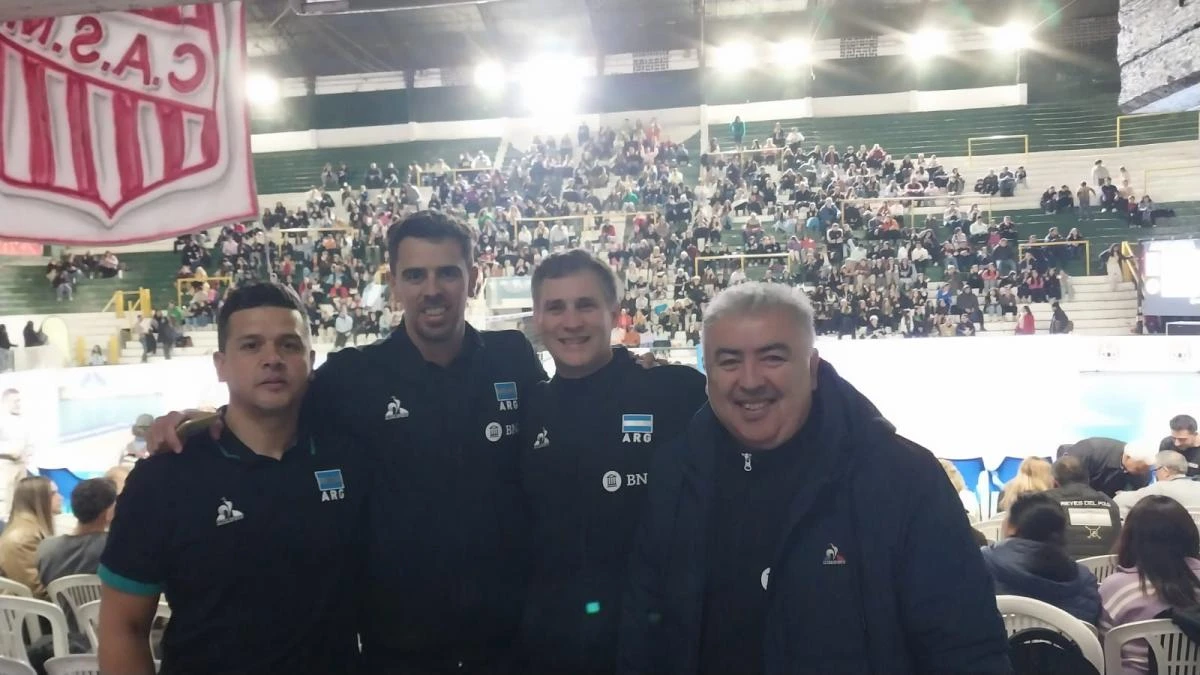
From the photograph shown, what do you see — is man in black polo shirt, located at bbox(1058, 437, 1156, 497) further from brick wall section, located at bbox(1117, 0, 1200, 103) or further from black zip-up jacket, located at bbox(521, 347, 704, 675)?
black zip-up jacket, located at bbox(521, 347, 704, 675)

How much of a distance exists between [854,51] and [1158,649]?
21.5 meters

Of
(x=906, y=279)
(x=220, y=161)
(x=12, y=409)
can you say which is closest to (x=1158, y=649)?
(x=220, y=161)

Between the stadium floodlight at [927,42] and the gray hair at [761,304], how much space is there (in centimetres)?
2208

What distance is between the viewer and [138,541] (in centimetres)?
174

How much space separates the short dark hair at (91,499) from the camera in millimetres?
3564

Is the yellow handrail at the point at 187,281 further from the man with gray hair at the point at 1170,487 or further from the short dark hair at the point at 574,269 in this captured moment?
the man with gray hair at the point at 1170,487

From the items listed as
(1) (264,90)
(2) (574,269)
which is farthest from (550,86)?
(2) (574,269)

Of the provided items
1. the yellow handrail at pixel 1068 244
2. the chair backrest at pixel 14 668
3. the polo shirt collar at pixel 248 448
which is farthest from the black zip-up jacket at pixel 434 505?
the yellow handrail at pixel 1068 244

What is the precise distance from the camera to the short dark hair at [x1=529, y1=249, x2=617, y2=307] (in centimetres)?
213

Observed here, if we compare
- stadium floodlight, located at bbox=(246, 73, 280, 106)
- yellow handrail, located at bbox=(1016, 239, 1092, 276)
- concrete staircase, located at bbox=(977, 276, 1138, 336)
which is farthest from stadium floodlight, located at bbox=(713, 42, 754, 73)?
stadium floodlight, located at bbox=(246, 73, 280, 106)

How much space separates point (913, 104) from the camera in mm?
20078

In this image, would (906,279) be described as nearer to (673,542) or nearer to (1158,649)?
(1158,649)

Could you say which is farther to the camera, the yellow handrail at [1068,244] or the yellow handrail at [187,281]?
the yellow handrail at [187,281]

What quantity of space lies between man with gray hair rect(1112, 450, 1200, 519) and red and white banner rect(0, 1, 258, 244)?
4953 millimetres
